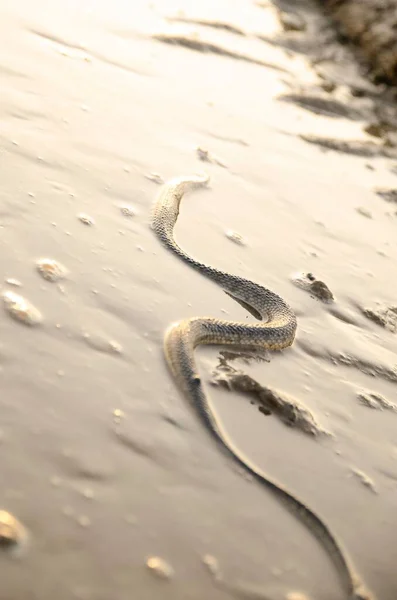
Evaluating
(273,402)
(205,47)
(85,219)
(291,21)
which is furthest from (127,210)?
(291,21)

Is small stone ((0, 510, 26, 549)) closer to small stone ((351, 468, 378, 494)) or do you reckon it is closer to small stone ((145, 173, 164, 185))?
small stone ((351, 468, 378, 494))

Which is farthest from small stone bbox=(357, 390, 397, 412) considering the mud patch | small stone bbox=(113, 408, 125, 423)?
small stone bbox=(113, 408, 125, 423)

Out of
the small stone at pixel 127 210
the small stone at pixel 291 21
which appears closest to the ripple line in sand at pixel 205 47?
the small stone at pixel 291 21

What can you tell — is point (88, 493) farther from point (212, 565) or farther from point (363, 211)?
point (363, 211)

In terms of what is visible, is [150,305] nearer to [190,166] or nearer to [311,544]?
[311,544]

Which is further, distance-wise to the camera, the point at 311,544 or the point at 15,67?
the point at 15,67

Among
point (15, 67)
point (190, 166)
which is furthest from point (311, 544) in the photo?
point (15, 67)
